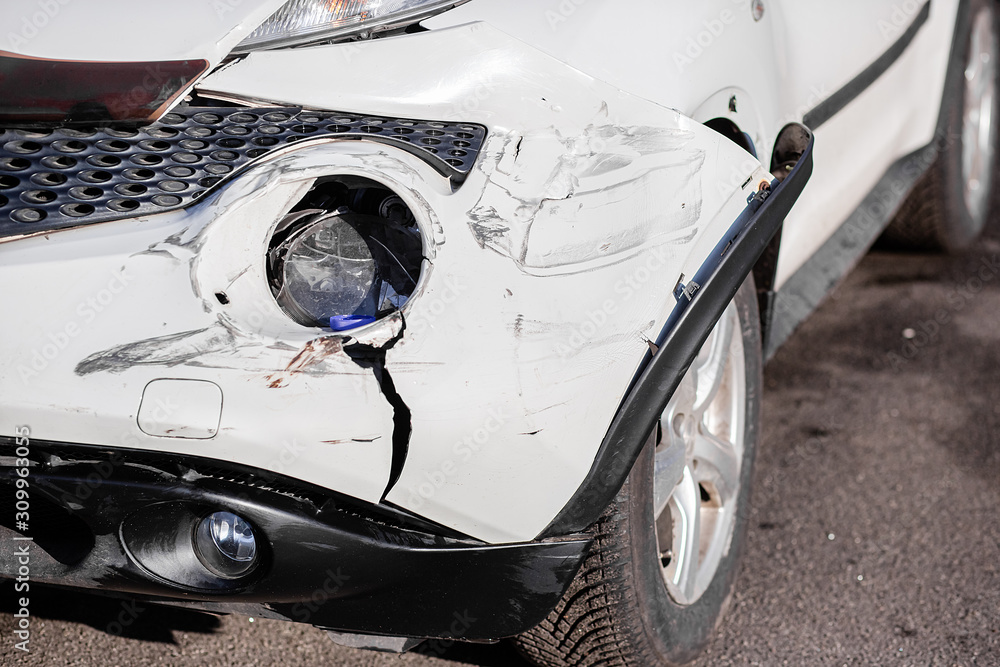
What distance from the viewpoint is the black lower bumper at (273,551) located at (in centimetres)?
129

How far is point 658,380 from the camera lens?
1426mm

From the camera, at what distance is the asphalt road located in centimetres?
201

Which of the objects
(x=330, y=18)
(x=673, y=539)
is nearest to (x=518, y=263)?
(x=330, y=18)

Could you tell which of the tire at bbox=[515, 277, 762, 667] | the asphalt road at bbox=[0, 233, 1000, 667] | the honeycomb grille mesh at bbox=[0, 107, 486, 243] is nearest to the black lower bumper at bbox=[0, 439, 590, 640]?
the tire at bbox=[515, 277, 762, 667]

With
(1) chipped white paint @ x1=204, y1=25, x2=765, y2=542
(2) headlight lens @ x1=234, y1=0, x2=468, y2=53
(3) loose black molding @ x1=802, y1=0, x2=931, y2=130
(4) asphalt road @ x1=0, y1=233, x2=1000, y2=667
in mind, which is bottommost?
(4) asphalt road @ x1=0, y1=233, x2=1000, y2=667

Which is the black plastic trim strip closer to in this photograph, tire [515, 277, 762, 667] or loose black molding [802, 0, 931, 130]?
tire [515, 277, 762, 667]

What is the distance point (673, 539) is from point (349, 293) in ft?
3.39

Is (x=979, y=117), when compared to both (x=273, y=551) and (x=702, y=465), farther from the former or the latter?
(x=273, y=551)

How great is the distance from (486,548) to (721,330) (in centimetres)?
81

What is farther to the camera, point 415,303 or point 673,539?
point 673,539

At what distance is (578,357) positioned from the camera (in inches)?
52.5

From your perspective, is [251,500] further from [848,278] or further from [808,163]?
[848,278]

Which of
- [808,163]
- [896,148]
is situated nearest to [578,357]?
[808,163]

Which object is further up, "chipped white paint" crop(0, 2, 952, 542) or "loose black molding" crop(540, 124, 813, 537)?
"chipped white paint" crop(0, 2, 952, 542)
